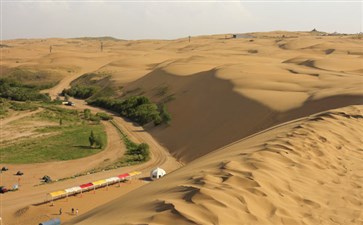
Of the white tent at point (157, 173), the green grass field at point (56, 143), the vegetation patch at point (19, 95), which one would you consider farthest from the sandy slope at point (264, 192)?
the vegetation patch at point (19, 95)

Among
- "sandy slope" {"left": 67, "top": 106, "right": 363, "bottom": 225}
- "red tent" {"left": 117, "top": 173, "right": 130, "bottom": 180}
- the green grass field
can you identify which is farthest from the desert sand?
the green grass field

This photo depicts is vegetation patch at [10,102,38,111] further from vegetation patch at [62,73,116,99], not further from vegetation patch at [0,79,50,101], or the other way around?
vegetation patch at [62,73,116,99]

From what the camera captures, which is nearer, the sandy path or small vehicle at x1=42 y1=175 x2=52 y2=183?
small vehicle at x1=42 y1=175 x2=52 y2=183

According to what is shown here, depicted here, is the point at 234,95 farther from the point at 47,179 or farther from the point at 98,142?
the point at 47,179

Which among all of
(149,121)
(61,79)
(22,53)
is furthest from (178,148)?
(22,53)

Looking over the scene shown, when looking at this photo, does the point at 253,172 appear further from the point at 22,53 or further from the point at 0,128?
the point at 22,53

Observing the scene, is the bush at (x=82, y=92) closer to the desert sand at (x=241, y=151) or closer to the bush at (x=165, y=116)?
the desert sand at (x=241, y=151)
